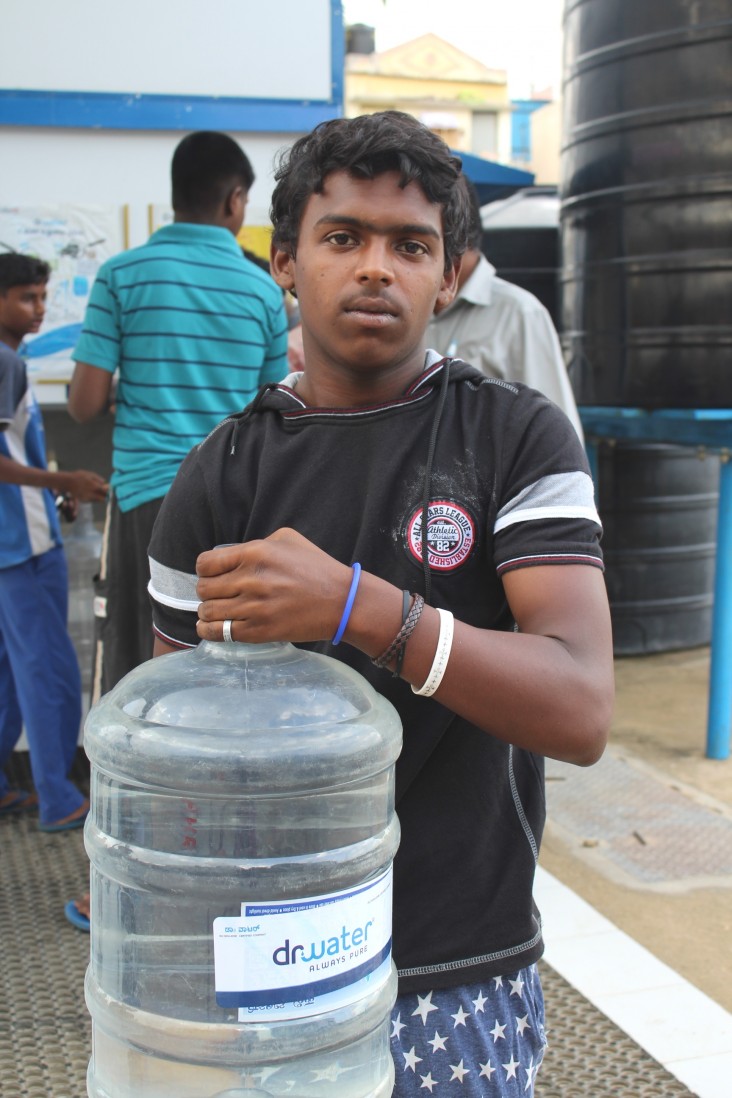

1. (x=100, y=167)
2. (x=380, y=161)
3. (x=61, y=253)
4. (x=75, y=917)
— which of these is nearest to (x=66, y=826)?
(x=75, y=917)

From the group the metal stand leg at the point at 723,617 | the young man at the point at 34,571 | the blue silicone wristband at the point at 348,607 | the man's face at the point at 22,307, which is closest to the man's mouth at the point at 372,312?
the blue silicone wristband at the point at 348,607

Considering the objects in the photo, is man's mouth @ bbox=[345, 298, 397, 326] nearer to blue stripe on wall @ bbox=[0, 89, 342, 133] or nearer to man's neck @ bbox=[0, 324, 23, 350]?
man's neck @ bbox=[0, 324, 23, 350]

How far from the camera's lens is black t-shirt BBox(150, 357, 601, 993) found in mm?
1430

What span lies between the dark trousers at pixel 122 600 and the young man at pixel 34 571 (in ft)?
1.77

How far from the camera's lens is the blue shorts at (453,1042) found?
150 centimetres

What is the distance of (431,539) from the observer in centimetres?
143

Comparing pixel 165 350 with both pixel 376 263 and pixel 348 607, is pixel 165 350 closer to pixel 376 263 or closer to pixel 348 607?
pixel 376 263

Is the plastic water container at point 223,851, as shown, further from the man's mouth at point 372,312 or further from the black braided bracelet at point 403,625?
the man's mouth at point 372,312

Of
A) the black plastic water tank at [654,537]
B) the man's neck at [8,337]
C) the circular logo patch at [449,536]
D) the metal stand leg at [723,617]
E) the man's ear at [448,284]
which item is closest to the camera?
the circular logo patch at [449,536]

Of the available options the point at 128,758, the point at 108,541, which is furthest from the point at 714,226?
the point at 128,758

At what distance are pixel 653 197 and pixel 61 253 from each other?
2.79 metres

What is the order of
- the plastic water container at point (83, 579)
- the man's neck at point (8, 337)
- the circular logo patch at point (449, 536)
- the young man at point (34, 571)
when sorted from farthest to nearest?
1. the plastic water container at point (83, 579)
2. the man's neck at point (8, 337)
3. the young man at point (34, 571)
4. the circular logo patch at point (449, 536)

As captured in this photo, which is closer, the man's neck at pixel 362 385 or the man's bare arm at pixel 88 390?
the man's neck at pixel 362 385

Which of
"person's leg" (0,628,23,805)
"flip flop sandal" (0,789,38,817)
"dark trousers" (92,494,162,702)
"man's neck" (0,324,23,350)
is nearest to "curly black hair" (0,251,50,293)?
"man's neck" (0,324,23,350)
